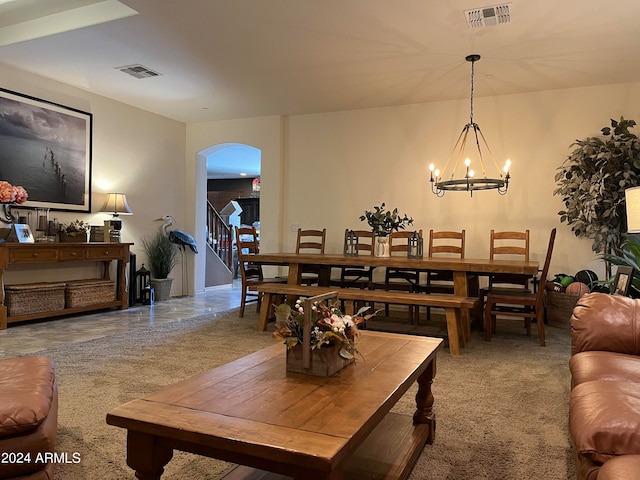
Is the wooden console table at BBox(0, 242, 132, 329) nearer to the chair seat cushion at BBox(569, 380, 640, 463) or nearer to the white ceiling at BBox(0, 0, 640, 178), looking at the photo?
the white ceiling at BBox(0, 0, 640, 178)

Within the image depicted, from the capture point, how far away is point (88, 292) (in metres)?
5.39

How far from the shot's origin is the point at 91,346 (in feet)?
12.7

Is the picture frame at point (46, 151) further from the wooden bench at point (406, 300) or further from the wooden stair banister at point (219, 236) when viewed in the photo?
the wooden stair banister at point (219, 236)

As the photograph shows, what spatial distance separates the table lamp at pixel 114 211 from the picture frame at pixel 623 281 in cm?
528

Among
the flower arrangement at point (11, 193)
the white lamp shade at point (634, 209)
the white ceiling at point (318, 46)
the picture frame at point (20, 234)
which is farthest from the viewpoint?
the picture frame at point (20, 234)

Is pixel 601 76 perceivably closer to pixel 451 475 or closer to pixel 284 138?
pixel 284 138

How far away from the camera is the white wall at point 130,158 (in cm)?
542

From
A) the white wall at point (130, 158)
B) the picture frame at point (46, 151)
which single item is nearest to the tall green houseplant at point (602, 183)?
the white wall at point (130, 158)

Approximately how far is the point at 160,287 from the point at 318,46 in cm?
407

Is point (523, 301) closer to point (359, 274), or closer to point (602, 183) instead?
point (602, 183)

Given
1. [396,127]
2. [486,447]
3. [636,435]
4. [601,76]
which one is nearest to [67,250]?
[396,127]

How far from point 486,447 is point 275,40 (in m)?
3.58

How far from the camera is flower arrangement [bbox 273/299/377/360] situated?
5.67ft

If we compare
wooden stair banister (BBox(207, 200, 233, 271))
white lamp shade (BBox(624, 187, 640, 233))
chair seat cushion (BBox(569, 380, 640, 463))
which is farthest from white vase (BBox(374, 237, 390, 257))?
wooden stair banister (BBox(207, 200, 233, 271))
